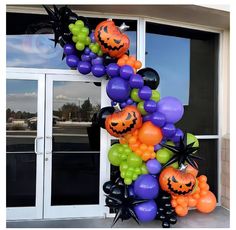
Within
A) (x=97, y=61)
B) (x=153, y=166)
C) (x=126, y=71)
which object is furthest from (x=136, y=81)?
(x=153, y=166)

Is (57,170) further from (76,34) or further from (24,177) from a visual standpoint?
(76,34)

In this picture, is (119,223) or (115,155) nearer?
(115,155)

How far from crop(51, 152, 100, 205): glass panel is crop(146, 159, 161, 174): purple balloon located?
82 cm

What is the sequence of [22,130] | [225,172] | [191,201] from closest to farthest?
[191,201], [22,130], [225,172]

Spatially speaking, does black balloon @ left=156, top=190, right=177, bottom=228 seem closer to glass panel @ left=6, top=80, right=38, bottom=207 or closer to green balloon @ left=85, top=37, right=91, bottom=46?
glass panel @ left=6, top=80, right=38, bottom=207

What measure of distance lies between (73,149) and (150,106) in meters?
1.31

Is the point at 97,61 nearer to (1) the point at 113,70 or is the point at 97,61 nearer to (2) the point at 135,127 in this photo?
(1) the point at 113,70

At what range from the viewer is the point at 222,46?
4.38 meters

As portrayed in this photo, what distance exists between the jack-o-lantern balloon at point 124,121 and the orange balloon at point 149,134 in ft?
0.26

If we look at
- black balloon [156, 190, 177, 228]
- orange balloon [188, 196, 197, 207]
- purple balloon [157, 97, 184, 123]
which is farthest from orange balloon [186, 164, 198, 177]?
purple balloon [157, 97, 184, 123]

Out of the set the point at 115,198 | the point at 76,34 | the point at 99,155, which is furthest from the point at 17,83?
the point at 115,198

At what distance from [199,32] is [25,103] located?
2.91 m

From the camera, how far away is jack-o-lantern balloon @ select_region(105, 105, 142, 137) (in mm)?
3047

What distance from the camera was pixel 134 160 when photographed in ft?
10.5
